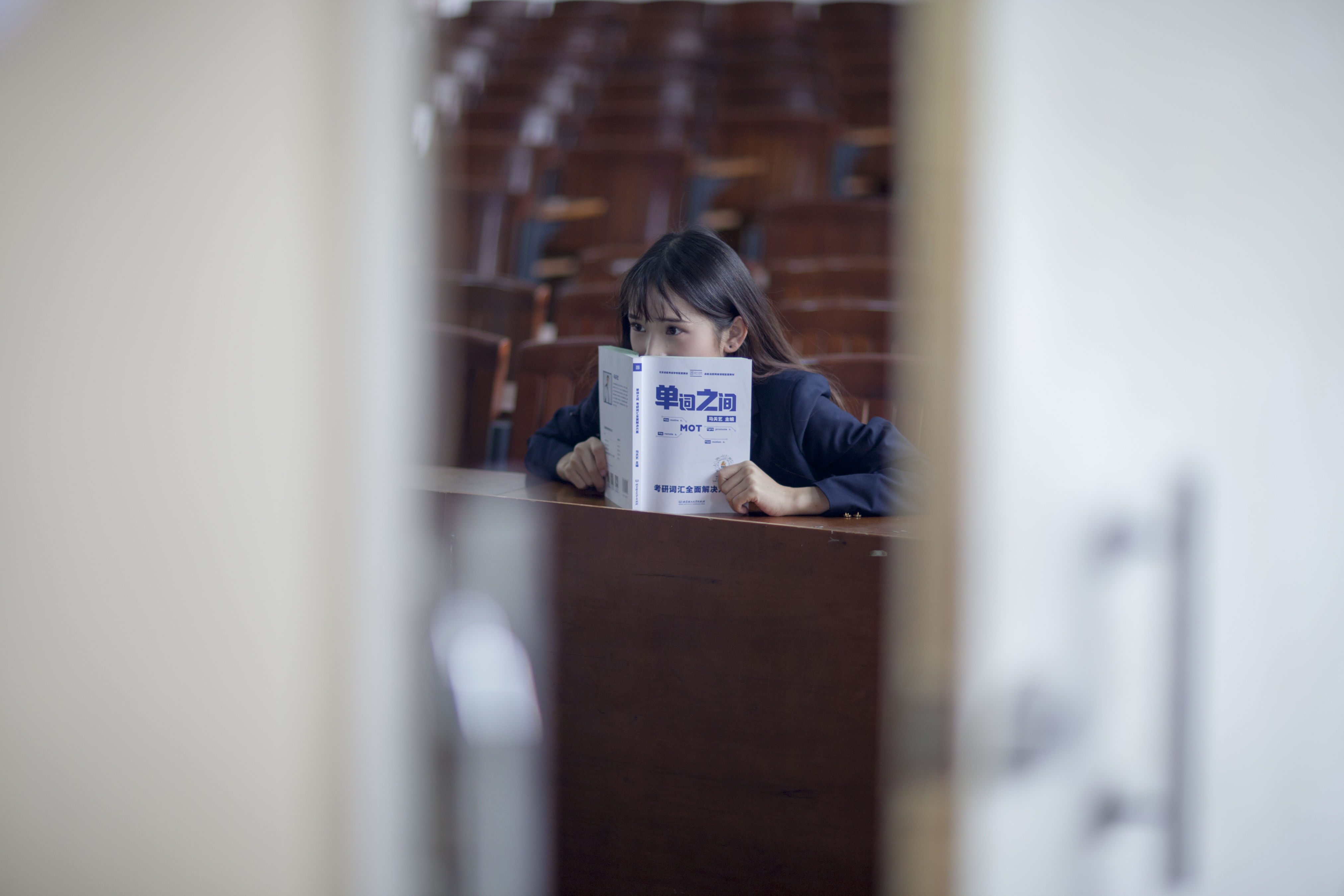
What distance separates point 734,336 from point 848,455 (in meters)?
0.19

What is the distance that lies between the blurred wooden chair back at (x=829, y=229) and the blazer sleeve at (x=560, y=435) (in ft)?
5.49

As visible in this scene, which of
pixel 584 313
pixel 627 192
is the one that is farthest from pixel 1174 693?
pixel 627 192

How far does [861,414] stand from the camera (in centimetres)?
139

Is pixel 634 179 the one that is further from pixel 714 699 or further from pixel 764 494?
pixel 714 699

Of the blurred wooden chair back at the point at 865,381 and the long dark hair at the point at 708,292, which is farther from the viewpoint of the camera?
the blurred wooden chair back at the point at 865,381

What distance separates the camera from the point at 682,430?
3.25 feet

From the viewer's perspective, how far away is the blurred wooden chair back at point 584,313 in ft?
6.52

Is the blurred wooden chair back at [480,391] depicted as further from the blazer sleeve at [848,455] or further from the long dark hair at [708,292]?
the blazer sleeve at [848,455]

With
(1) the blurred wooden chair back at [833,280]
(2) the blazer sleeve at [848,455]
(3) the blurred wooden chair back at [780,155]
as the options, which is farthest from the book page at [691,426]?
(3) the blurred wooden chair back at [780,155]

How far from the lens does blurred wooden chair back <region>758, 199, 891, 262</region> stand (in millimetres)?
2711

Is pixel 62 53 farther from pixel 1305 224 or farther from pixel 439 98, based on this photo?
pixel 1305 224

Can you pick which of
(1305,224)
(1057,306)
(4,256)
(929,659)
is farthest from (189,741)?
(1305,224)

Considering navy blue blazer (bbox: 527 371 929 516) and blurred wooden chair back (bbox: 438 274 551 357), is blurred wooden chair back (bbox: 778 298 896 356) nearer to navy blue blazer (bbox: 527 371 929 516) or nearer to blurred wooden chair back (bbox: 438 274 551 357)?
blurred wooden chair back (bbox: 438 274 551 357)

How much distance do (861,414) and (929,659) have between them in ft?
3.03
